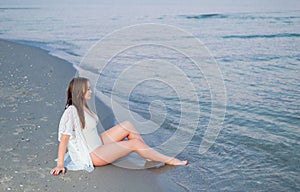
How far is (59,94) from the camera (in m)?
8.08

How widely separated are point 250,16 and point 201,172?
80.7 ft

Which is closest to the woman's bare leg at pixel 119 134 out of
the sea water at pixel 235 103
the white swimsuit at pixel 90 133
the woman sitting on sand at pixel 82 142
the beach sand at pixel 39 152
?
the woman sitting on sand at pixel 82 142

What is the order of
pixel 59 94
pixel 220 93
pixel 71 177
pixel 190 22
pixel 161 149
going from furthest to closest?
pixel 190 22, pixel 220 93, pixel 59 94, pixel 161 149, pixel 71 177

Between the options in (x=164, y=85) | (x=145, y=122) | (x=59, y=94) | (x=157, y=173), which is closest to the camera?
(x=157, y=173)

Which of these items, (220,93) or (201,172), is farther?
(220,93)

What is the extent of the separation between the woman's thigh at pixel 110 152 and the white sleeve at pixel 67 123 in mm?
407

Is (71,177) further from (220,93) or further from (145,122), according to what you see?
(220,93)

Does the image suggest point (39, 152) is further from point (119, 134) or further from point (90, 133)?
point (119, 134)

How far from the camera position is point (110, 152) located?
4910 mm

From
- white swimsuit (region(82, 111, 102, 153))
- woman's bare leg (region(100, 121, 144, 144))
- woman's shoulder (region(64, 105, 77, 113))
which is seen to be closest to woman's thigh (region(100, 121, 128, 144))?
woman's bare leg (region(100, 121, 144, 144))

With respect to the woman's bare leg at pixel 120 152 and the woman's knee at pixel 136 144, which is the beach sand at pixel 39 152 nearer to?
the woman's bare leg at pixel 120 152

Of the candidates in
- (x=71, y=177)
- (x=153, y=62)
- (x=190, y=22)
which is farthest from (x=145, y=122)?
(x=190, y=22)

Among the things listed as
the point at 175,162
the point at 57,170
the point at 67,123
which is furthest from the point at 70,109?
the point at 175,162

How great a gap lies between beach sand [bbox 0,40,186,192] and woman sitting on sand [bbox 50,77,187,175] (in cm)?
13
